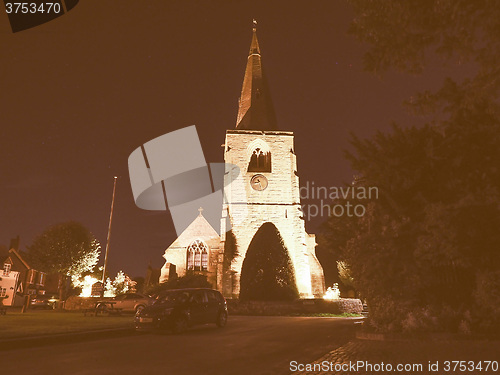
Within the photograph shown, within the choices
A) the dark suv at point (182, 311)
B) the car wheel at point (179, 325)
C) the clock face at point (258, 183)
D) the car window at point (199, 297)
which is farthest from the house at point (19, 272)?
the car wheel at point (179, 325)

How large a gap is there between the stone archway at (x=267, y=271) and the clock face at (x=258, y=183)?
272 inches

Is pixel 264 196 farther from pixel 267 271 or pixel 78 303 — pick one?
pixel 78 303

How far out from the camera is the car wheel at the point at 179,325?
12773 millimetres

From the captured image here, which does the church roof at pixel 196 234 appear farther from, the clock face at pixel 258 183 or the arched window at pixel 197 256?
the clock face at pixel 258 183

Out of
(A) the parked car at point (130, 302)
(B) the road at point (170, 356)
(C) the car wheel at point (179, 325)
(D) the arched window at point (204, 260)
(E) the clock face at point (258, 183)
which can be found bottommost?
(B) the road at point (170, 356)

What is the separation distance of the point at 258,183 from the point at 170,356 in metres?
30.0

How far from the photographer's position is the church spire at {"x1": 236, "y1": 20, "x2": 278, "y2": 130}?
4088 centimetres

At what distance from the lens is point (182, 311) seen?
1316 centimetres

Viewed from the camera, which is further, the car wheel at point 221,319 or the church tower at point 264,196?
the church tower at point 264,196

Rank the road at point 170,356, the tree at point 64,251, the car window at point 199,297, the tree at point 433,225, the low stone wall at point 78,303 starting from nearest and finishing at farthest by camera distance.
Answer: the road at point 170,356 < the tree at point 433,225 < the car window at point 199,297 < the low stone wall at point 78,303 < the tree at point 64,251

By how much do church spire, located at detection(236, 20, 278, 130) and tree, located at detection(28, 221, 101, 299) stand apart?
66.4ft

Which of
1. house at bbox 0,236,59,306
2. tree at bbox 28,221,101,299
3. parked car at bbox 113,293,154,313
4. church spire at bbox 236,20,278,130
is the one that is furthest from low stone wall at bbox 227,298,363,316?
house at bbox 0,236,59,306

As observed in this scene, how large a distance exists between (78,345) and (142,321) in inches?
123

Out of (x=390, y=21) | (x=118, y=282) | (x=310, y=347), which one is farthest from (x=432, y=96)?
(x=118, y=282)
